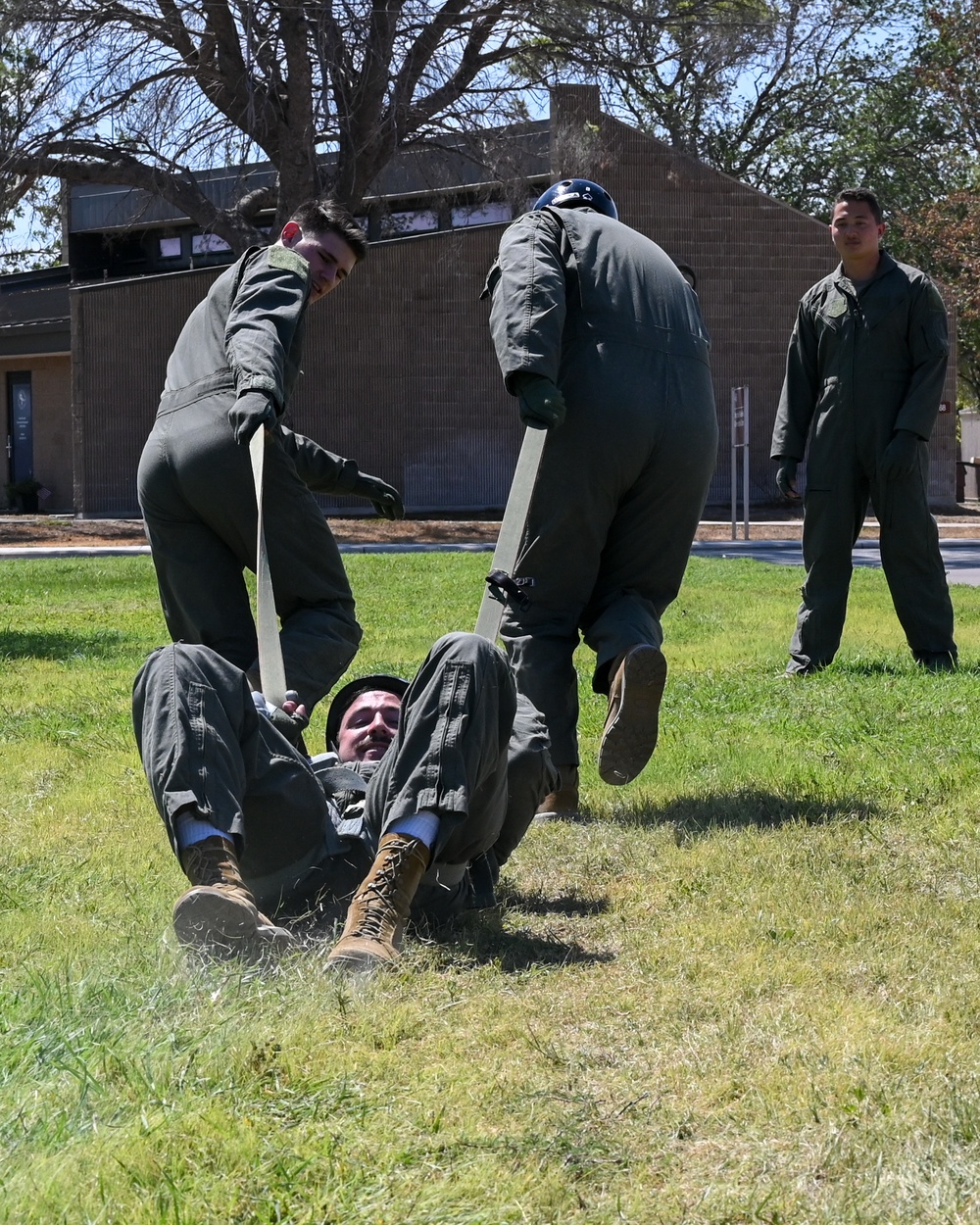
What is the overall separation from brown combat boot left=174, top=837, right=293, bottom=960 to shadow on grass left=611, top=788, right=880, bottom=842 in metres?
1.78

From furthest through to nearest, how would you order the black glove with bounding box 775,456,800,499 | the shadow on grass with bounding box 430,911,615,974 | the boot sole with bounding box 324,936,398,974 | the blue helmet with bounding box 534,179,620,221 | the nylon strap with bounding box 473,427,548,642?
the black glove with bounding box 775,456,800,499, the blue helmet with bounding box 534,179,620,221, the nylon strap with bounding box 473,427,548,642, the shadow on grass with bounding box 430,911,615,974, the boot sole with bounding box 324,936,398,974

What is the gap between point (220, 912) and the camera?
9.70 feet

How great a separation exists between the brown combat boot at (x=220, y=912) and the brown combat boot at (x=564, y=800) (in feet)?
6.32

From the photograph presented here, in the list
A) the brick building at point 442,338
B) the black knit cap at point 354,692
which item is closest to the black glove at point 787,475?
the black knit cap at point 354,692

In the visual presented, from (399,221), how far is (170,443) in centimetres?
2668

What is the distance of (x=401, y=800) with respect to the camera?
3297 millimetres

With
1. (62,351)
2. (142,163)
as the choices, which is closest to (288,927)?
(142,163)

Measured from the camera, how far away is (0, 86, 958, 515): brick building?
2828 centimetres

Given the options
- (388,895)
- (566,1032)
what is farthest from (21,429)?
(566,1032)

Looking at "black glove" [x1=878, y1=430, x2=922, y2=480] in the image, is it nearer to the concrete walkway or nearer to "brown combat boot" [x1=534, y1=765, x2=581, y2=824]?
"brown combat boot" [x1=534, y1=765, x2=581, y2=824]

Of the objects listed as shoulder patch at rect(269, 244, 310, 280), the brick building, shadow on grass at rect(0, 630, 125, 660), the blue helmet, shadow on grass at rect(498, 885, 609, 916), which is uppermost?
the brick building

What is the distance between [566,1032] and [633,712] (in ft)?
5.92

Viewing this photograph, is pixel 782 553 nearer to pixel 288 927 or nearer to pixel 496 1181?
pixel 288 927

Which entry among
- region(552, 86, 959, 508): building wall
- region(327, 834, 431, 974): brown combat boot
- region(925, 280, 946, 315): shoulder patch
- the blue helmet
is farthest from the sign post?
region(327, 834, 431, 974): brown combat boot
